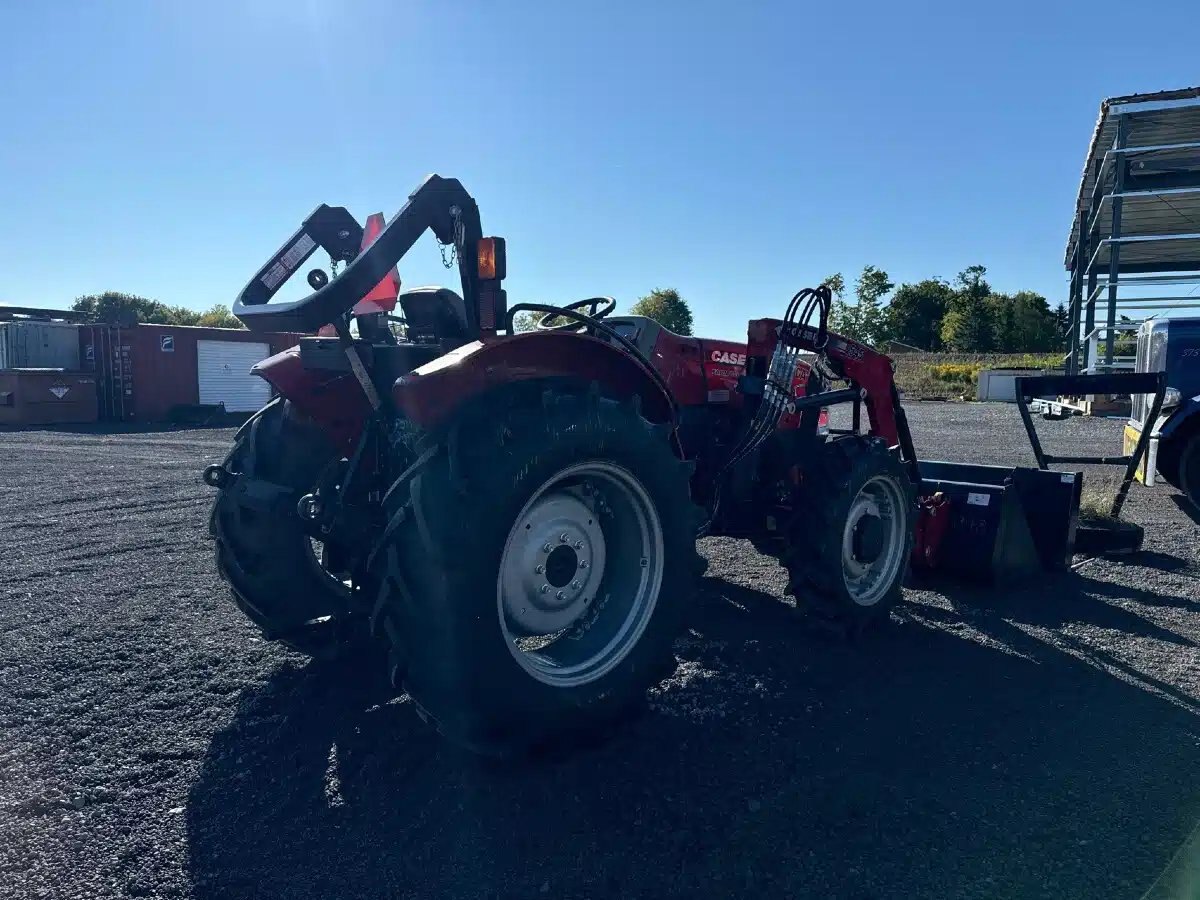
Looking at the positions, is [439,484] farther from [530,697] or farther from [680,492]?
[680,492]

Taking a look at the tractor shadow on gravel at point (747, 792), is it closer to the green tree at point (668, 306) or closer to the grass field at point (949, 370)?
the grass field at point (949, 370)

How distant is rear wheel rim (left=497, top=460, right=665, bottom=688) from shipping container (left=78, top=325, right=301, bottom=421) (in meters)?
19.0

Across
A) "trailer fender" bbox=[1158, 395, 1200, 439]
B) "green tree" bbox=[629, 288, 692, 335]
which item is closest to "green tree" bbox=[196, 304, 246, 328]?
"green tree" bbox=[629, 288, 692, 335]

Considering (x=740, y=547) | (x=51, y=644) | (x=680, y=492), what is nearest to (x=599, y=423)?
(x=680, y=492)

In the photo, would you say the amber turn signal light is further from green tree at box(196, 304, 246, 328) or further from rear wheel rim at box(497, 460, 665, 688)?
green tree at box(196, 304, 246, 328)

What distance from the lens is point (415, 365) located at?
3.42m

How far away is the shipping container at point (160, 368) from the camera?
70.1ft

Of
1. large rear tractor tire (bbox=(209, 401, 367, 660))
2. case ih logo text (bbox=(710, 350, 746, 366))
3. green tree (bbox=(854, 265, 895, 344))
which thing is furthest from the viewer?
green tree (bbox=(854, 265, 895, 344))

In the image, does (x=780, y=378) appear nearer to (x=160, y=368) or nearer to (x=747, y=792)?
(x=747, y=792)

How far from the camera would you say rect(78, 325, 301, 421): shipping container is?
2136 centimetres

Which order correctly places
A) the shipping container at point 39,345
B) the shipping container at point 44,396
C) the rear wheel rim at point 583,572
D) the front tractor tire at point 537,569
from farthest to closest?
the shipping container at point 39,345, the shipping container at point 44,396, the rear wheel rim at point 583,572, the front tractor tire at point 537,569

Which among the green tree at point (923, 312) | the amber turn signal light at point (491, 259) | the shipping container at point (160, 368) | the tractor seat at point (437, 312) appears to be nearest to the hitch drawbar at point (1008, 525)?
the tractor seat at point (437, 312)

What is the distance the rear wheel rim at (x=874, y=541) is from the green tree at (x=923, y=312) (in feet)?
214

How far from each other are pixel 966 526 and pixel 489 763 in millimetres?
3641
